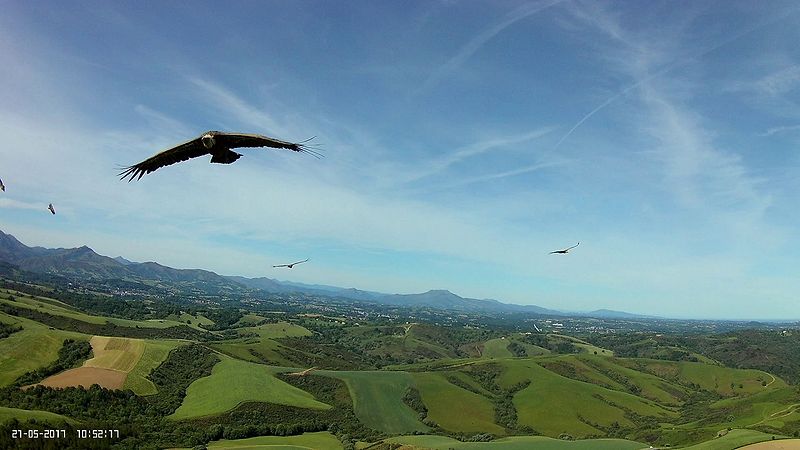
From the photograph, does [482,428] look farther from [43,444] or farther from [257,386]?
[43,444]

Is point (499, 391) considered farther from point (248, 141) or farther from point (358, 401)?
point (248, 141)

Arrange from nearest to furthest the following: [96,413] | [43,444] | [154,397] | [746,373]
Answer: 1. [43,444]
2. [96,413]
3. [154,397]
4. [746,373]

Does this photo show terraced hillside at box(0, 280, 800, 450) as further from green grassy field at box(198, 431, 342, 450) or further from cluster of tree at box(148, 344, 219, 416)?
green grassy field at box(198, 431, 342, 450)

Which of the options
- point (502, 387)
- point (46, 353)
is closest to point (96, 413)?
point (46, 353)

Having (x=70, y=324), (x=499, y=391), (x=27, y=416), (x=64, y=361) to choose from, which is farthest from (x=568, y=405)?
(x=70, y=324)

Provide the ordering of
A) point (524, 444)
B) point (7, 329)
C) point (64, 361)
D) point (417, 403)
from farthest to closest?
point (7, 329) → point (417, 403) → point (64, 361) → point (524, 444)

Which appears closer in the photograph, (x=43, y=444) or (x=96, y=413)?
(x=43, y=444)

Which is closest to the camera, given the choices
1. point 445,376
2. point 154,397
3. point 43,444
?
point 43,444
